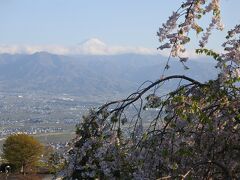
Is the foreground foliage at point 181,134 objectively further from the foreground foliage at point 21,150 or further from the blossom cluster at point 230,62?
the foreground foliage at point 21,150

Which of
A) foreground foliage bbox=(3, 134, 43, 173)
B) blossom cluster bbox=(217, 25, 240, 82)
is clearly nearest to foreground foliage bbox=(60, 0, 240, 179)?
blossom cluster bbox=(217, 25, 240, 82)

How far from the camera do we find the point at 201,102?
5965mm

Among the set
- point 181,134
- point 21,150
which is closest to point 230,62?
point 181,134

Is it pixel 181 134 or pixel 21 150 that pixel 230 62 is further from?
pixel 21 150

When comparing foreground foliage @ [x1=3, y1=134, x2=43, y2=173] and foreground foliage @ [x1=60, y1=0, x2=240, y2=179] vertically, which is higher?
foreground foliage @ [x1=60, y1=0, x2=240, y2=179]

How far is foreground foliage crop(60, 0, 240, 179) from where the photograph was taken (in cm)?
544

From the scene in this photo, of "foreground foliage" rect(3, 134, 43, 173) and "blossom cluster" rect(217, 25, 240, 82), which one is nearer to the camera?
"blossom cluster" rect(217, 25, 240, 82)

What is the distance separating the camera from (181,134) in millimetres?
5879

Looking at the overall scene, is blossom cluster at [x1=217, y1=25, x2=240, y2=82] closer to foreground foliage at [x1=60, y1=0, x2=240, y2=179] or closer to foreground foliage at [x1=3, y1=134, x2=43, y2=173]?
foreground foliage at [x1=60, y1=0, x2=240, y2=179]

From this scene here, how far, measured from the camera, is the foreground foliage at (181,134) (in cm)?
544

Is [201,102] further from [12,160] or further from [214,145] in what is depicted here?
[12,160]

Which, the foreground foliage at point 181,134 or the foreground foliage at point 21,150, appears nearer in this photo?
the foreground foliage at point 181,134

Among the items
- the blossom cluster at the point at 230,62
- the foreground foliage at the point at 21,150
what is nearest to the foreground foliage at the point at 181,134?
the blossom cluster at the point at 230,62

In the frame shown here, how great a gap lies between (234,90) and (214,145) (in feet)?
2.14
